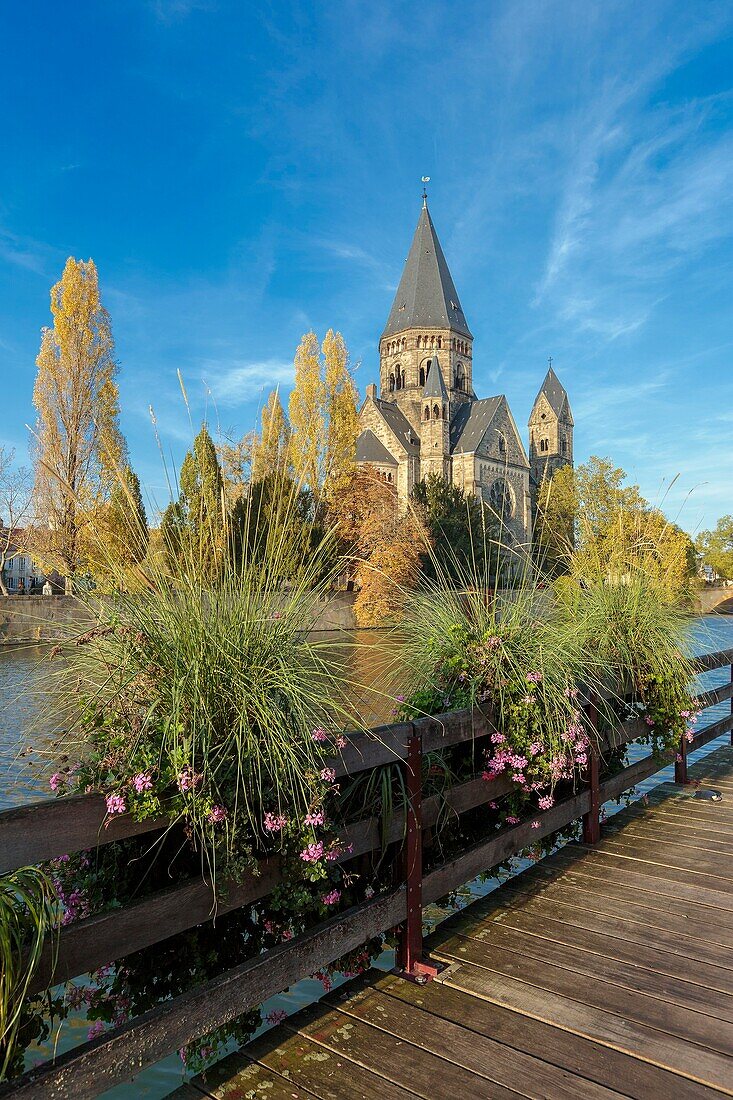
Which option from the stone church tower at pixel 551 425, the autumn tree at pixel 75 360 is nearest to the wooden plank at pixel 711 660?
the autumn tree at pixel 75 360

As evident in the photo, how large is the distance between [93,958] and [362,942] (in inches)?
38.5

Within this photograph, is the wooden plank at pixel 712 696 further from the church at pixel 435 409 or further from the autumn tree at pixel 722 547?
the autumn tree at pixel 722 547

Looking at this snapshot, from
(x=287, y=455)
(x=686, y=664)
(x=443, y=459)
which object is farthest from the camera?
(x=443, y=459)

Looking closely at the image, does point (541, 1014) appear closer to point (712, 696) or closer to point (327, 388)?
point (712, 696)

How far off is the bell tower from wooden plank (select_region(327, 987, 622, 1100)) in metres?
52.8

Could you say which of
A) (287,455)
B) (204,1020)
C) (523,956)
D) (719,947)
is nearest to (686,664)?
(719,947)

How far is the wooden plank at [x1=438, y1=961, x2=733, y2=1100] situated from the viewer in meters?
1.99

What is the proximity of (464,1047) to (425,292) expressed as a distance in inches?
2313

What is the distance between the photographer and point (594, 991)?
2.38 meters

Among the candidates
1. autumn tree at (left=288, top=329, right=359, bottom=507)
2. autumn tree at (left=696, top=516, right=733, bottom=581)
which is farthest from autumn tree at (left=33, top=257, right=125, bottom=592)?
autumn tree at (left=696, top=516, right=733, bottom=581)

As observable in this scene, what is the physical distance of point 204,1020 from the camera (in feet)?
6.09

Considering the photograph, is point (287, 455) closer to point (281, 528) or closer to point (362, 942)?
point (281, 528)

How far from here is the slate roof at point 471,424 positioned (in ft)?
166

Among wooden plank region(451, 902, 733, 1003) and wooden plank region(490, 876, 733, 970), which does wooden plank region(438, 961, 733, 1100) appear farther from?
wooden plank region(490, 876, 733, 970)
